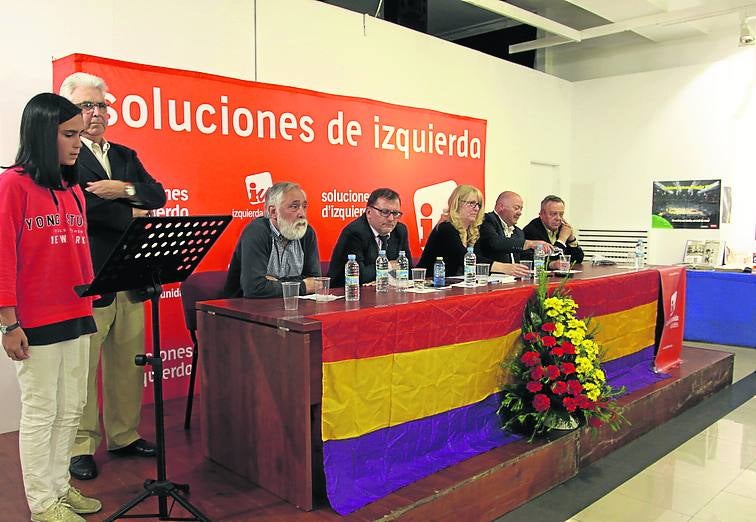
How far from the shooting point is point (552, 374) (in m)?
2.95

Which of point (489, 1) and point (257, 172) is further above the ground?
point (489, 1)

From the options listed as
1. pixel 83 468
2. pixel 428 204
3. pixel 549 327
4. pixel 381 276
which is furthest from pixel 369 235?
pixel 428 204

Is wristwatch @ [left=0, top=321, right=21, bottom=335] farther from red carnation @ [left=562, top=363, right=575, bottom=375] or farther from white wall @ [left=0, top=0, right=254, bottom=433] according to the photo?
red carnation @ [left=562, top=363, right=575, bottom=375]

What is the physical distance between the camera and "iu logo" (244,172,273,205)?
424 centimetres

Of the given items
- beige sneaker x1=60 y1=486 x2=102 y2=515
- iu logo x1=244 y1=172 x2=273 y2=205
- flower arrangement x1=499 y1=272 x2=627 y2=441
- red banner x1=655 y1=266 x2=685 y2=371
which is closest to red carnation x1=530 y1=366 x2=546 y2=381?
flower arrangement x1=499 y1=272 x2=627 y2=441

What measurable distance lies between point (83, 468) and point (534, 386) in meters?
2.01

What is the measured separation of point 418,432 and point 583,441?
41.1 inches

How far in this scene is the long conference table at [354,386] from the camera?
226cm

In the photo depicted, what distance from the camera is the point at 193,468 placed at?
2.66 m

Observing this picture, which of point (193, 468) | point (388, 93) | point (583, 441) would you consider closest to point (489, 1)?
point (388, 93)

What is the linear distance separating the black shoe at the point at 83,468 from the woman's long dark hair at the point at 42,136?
1227 millimetres

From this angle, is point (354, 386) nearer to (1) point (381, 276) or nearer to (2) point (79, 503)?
(1) point (381, 276)

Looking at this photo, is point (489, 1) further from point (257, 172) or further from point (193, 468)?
point (193, 468)

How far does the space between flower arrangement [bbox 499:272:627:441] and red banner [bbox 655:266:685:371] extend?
4.84ft
